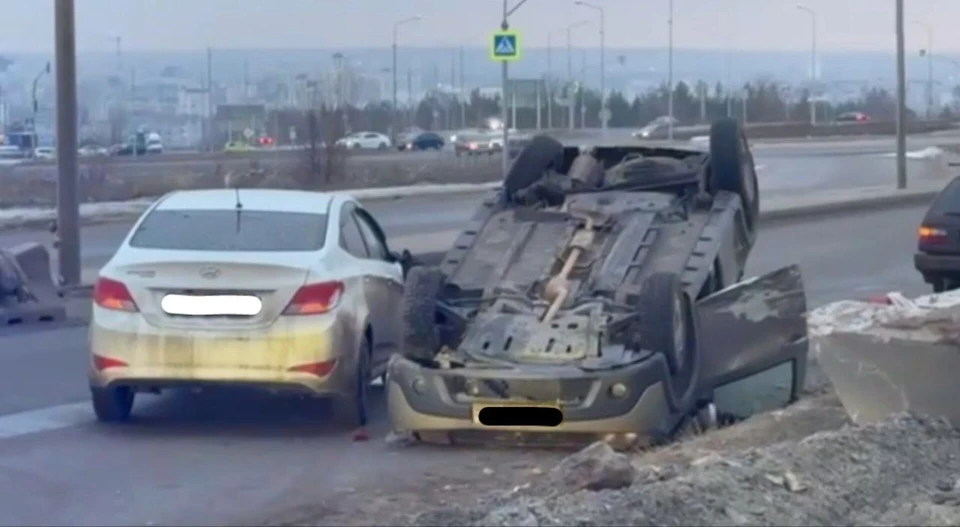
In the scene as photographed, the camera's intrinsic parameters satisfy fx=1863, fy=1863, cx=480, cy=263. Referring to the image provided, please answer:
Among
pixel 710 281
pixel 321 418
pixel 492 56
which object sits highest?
pixel 492 56

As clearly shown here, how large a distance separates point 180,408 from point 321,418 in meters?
0.99

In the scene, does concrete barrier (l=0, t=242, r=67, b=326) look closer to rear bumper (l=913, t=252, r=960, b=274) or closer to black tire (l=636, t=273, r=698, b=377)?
black tire (l=636, t=273, r=698, b=377)

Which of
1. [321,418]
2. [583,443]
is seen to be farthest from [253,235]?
[583,443]

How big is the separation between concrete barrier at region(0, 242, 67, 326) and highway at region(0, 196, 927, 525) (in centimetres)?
230

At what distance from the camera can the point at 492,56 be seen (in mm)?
33312

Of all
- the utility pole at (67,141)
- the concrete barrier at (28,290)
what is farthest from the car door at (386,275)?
the utility pole at (67,141)

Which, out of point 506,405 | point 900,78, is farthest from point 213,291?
point 900,78

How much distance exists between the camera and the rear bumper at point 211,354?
1098 cm

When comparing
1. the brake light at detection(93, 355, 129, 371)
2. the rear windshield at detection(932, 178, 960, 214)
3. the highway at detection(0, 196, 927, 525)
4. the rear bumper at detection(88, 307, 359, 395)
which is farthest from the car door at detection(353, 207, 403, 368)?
the rear windshield at detection(932, 178, 960, 214)

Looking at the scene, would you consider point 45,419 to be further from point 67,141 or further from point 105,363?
point 67,141

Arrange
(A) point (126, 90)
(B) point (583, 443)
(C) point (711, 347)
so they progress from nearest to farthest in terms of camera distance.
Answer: (B) point (583, 443) → (C) point (711, 347) → (A) point (126, 90)

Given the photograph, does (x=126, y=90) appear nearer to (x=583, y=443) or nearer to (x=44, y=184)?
(x=44, y=184)

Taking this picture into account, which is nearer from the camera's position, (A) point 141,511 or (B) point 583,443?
(A) point 141,511

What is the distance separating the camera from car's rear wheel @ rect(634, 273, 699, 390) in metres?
10.8
